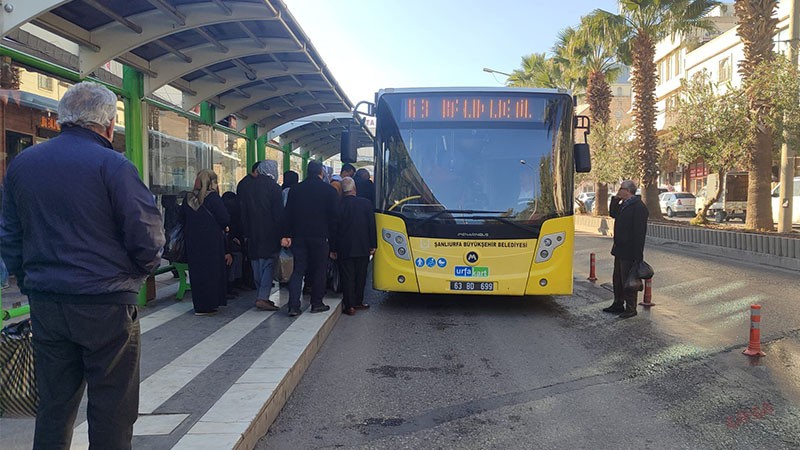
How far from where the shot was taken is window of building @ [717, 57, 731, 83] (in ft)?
115

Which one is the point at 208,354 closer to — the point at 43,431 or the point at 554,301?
the point at 43,431

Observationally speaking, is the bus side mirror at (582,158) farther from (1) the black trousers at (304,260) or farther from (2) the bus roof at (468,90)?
(1) the black trousers at (304,260)

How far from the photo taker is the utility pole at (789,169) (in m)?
16.8

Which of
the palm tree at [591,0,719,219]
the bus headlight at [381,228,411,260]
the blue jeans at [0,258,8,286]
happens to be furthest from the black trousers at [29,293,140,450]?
the palm tree at [591,0,719,219]

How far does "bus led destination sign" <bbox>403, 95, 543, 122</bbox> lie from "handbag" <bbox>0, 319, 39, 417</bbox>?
242 inches

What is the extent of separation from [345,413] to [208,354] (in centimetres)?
174

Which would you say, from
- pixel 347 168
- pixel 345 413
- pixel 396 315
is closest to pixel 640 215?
pixel 396 315

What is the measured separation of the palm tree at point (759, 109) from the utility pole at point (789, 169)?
1.92 feet

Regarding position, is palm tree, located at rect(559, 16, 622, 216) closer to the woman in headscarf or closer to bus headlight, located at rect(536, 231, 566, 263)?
bus headlight, located at rect(536, 231, 566, 263)

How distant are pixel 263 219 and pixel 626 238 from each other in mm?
4687

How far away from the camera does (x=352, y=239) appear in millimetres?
8102

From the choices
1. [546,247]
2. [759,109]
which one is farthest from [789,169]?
[546,247]

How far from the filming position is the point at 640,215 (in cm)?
808

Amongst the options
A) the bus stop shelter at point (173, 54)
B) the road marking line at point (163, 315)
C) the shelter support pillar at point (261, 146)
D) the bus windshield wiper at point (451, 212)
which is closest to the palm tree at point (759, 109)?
the bus stop shelter at point (173, 54)
